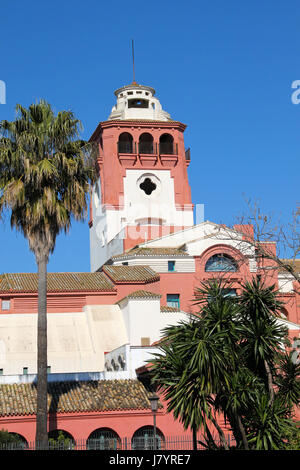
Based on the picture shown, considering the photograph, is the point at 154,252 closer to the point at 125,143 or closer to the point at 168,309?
the point at 168,309

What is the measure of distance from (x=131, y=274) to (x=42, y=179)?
17.4m

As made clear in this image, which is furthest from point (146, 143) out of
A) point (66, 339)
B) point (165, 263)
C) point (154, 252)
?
point (66, 339)

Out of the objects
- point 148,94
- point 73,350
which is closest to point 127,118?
point 148,94

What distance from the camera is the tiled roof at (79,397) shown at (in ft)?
99.4

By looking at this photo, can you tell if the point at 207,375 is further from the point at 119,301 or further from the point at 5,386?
the point at 119,301

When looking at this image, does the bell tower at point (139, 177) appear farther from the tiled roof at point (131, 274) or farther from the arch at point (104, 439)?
the arch at point (104, 439)

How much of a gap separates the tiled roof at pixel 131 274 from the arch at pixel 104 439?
1274 centimetres

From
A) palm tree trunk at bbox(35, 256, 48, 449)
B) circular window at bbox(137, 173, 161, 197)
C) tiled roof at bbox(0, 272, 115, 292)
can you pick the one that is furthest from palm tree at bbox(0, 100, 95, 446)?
circular window at bbox(137, 173, 161, 197)

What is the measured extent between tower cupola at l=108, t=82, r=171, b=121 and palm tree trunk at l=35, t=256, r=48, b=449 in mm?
32378

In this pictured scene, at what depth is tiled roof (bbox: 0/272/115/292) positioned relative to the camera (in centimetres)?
4166

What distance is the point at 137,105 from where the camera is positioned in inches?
2356

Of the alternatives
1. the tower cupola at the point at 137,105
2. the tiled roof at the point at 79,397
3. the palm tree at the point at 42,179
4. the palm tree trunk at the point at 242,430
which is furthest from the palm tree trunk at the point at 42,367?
the tower cupola at the point at 137,105

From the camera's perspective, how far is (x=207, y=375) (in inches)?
897

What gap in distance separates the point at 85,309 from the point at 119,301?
6.70 ft
